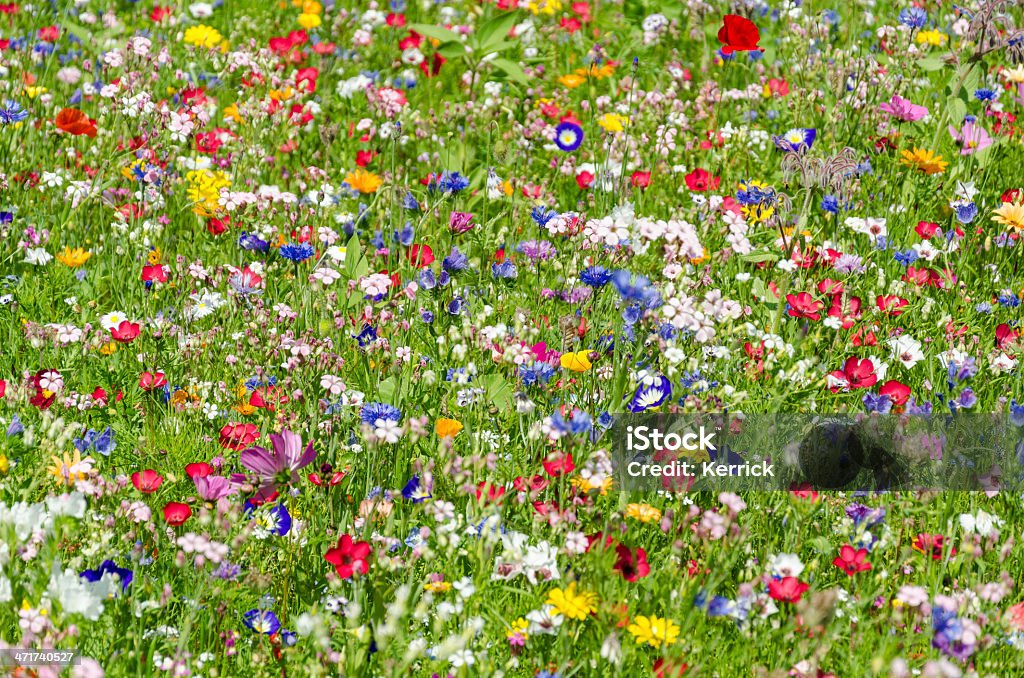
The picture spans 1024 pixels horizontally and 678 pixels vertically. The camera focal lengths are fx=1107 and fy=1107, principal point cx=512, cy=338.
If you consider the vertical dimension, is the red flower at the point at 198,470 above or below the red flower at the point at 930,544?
above

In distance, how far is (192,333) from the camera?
3.21 meters

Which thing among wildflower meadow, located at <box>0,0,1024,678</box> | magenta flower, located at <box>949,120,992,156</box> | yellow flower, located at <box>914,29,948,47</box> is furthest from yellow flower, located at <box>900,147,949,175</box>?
yellow flower, located at <box>914,29,948,47</box>

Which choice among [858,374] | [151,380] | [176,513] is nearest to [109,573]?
[176,513]

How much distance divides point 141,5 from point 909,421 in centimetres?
482

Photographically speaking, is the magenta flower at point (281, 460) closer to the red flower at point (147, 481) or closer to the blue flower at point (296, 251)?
the red flower at point (147, 481)

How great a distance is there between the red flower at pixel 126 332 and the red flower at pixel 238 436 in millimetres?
486

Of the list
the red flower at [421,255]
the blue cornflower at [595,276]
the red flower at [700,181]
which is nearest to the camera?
the blue cornflower at [595,276]

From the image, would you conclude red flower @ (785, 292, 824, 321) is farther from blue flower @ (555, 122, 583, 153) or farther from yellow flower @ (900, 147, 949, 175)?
blue flower @ (555, 122, 583, 153)

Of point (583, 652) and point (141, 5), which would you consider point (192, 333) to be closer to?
point (583, 652)

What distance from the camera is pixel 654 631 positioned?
2.20 metres

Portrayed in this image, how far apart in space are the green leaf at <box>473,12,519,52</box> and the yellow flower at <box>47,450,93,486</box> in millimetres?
2838

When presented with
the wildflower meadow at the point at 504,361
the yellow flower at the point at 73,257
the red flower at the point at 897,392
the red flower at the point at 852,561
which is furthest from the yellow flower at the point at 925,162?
the yellow flower at the point at 73,257

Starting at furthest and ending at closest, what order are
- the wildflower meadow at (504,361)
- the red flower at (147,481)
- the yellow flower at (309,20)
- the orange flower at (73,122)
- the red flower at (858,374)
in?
1. the yellow flower at (309,20)
2. the orange flower at (73,122)
3. the red flower at (858,374)
4. the red flower at (147,481)
5. the wildflower meadow at (504,361)

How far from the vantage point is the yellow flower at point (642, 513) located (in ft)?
8.09
